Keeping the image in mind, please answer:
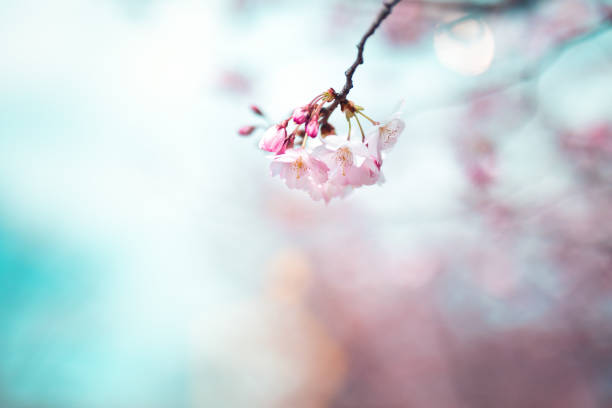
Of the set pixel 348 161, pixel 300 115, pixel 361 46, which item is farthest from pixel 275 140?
pixel 361 46

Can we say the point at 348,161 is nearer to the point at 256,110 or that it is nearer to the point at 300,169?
the point at 300,169

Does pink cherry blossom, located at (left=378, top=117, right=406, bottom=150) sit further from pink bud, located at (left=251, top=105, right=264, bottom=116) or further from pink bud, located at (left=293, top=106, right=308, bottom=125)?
pink bud, located at (left=251, top=105, right=264, bottom=116)

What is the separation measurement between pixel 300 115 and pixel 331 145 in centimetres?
13

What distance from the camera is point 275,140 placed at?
860mm

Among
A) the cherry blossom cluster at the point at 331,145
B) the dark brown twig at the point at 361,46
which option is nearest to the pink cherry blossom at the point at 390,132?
the cherry blossom cluster at the point at 331,145

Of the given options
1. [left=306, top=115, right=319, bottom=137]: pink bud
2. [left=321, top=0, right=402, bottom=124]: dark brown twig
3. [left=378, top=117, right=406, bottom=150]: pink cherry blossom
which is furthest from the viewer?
[left=378, top=117, right=406, bottom=150]: pink cherry blossom

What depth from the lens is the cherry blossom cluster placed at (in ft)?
2.62

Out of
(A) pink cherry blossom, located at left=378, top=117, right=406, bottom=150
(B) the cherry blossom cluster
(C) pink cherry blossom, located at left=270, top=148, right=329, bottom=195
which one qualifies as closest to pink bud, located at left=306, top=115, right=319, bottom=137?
(B) the cherry blossom cluster

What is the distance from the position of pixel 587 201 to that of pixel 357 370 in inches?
389

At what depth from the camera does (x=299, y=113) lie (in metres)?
0.79

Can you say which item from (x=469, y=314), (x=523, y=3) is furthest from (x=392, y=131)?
(x=469, y=314)

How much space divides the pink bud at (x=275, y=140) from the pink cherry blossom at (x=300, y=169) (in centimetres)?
3

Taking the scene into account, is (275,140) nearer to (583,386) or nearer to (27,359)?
(583,386)

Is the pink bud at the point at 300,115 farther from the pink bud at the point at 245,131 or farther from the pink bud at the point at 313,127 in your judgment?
the pink bud at the point at 245,131
